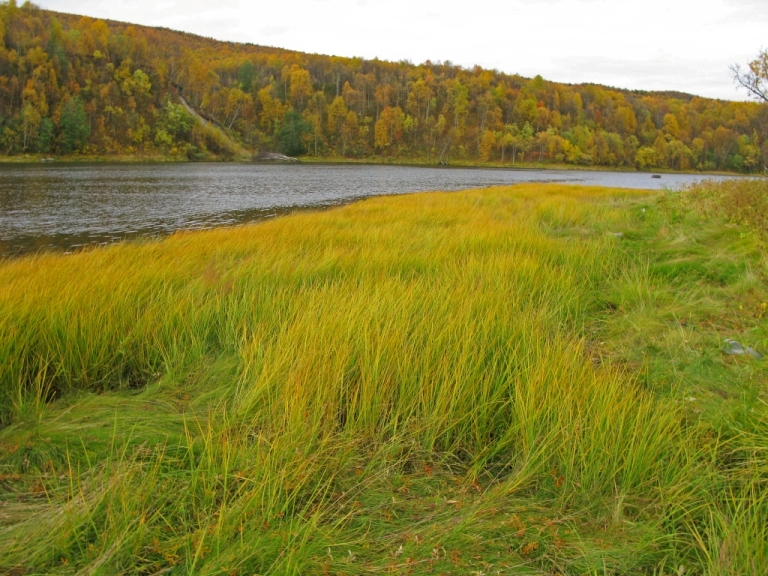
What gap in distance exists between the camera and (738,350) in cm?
392

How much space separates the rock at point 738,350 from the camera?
3856 millimetres

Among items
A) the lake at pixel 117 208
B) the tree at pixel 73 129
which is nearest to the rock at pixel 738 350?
the lake at pixel 117 208

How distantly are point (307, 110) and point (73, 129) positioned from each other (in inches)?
2410

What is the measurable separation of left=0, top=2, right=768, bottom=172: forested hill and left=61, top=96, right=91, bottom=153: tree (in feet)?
0.63

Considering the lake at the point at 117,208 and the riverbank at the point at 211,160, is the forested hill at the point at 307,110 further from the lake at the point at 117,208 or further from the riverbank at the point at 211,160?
the lake at the point at 117,208

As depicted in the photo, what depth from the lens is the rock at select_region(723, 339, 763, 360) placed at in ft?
12.7

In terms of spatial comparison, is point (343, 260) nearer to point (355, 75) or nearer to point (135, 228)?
point (135, 228)

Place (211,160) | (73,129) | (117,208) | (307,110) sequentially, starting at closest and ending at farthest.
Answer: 1. (117,208)
2. (73,129)
3. (211,160)
4. (307,110)

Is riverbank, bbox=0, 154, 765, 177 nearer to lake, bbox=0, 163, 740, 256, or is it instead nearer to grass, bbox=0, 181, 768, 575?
lake, bbox=0, 163, 740, 256

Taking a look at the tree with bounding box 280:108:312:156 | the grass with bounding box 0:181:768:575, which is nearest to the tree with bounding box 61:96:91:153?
the tree with bounding box 280:108:312:156

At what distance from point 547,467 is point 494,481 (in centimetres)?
28

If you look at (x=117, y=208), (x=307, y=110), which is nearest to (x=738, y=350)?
(x=117, y=208)

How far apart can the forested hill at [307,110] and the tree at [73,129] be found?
0.19m

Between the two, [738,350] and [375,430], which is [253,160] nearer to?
[738,350]
